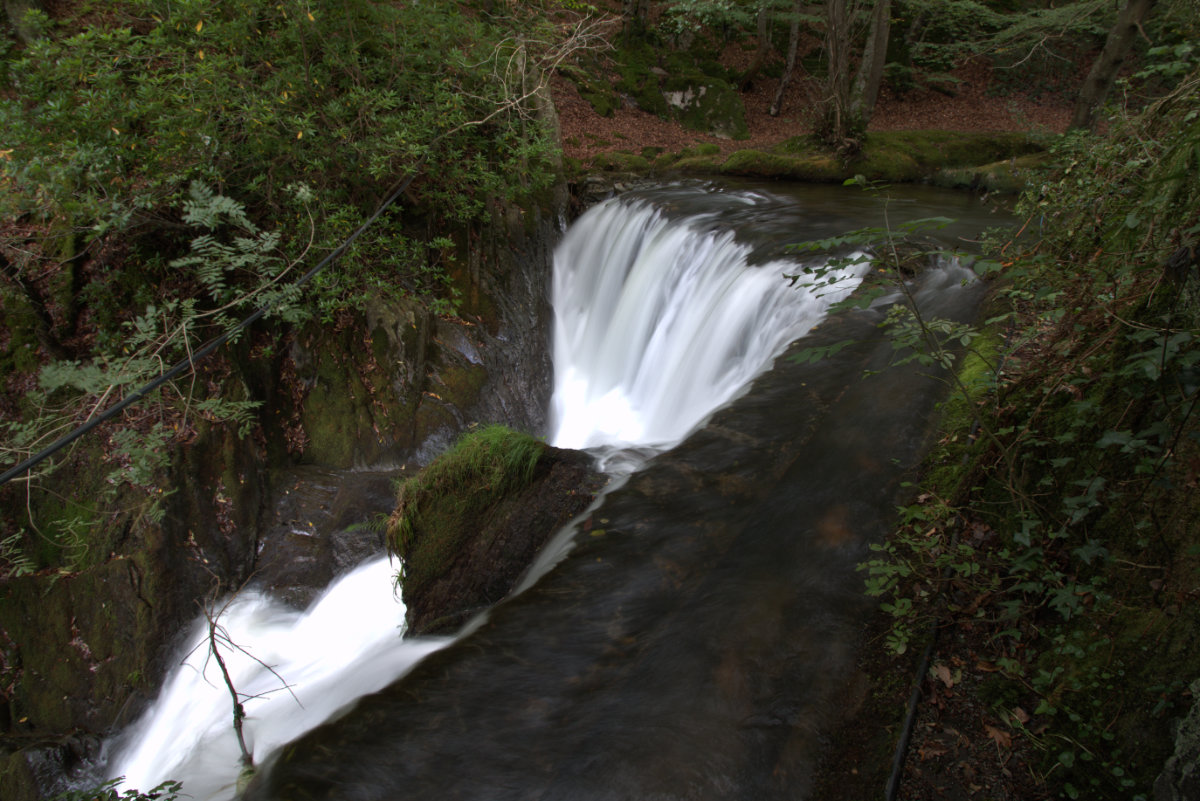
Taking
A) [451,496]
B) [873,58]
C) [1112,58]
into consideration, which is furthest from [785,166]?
[451,496]

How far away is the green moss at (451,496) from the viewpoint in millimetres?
4812

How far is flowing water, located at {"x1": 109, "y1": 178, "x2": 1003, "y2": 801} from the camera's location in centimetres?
287

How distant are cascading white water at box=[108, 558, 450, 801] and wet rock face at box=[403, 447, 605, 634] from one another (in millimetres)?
280

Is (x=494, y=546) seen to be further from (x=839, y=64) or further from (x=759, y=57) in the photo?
(x=759, y=57)

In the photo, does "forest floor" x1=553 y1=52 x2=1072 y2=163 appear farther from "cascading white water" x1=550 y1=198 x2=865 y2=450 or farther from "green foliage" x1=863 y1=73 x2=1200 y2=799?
"green foliage" x1=863 y1=73 x2=1200 y2=799

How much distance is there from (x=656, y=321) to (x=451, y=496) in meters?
4.39

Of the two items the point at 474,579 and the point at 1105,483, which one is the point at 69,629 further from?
the point at 1105,483

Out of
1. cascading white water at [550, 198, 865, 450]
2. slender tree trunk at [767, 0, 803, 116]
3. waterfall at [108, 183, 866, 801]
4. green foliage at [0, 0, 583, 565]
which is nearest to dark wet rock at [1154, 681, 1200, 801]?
waterfall at [108, 183, 866, 801]

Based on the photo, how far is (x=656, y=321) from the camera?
8.44 meters

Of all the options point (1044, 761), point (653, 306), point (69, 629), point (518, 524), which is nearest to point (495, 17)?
point (653, 306)

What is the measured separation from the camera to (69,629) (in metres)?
5.69

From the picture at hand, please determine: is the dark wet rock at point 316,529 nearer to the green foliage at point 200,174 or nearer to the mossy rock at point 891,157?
the green foliage at point 200,174

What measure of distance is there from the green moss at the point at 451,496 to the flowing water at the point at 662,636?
649 mm

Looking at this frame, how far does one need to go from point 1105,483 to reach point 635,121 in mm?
16001
